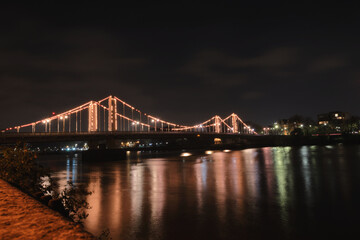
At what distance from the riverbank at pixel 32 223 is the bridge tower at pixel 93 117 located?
69.0 meters

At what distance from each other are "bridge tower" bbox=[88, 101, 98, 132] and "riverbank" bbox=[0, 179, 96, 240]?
6896 cm

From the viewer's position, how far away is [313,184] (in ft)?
68.7

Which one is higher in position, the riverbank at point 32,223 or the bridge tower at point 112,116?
the bridge tower at point 112,116

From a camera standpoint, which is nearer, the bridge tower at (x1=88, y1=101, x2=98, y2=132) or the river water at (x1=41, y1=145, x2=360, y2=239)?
the river water at (x1=41, y1=145, x2=360, y2=239)

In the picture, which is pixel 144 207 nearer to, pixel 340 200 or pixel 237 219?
pixel 237 219

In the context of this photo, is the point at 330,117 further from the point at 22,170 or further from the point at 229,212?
the point at 22,170

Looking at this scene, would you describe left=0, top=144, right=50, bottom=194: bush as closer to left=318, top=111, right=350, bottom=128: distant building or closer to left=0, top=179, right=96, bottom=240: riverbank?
left=0, top=179, right=96, bottom=240: riverbank

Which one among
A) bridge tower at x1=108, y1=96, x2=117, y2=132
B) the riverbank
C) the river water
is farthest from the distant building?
the riverbank

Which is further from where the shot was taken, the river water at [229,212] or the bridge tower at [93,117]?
the bridge tower at [93,117]

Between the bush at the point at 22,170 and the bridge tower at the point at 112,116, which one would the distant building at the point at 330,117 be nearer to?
the bridge tower at the point at 112,116

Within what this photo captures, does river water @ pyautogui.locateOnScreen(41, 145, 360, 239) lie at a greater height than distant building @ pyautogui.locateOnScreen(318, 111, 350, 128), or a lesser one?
lesser

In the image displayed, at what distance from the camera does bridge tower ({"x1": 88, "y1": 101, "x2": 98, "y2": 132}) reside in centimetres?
7439

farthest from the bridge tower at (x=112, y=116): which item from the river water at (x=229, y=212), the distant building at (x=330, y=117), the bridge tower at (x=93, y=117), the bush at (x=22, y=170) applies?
the distant building at (x=330, y=117)

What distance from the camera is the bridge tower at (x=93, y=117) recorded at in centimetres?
7439
